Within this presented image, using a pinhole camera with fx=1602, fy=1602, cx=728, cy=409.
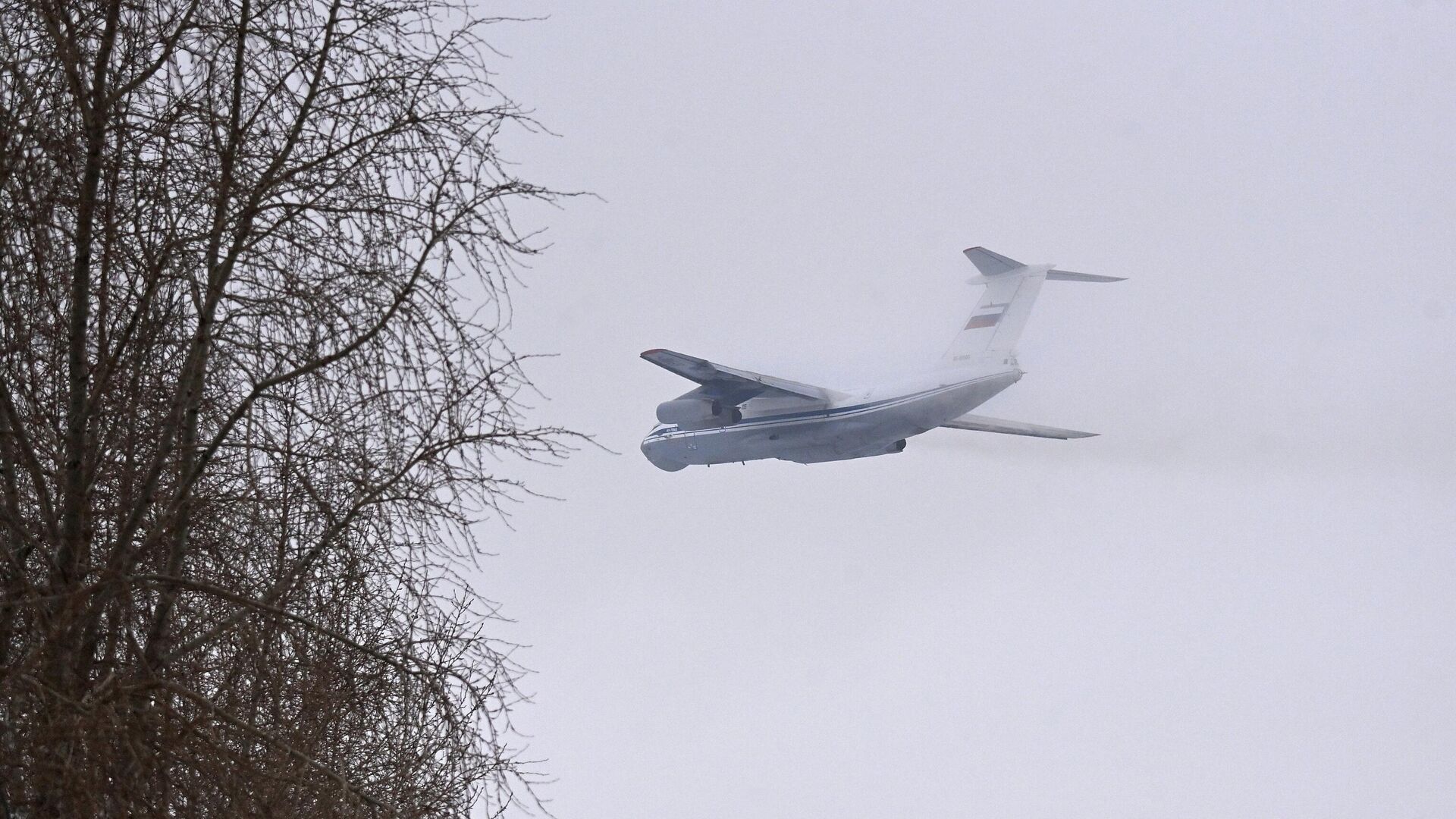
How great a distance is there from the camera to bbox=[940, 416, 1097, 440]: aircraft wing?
142 ft

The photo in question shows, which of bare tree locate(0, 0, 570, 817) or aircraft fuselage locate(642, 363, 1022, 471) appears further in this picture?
aircraft fuselage locate(642, 363, 1022, 471)

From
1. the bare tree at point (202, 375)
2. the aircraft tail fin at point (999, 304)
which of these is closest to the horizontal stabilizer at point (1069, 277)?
the aircraft tail fin at point (999, 304)

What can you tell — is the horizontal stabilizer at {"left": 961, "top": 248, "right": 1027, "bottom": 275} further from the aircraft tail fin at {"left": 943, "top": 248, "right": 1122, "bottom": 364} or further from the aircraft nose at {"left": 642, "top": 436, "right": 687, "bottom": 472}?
the aircraft nose at {"left": 642, "top": 436, "right": 687, "bottom": 472}

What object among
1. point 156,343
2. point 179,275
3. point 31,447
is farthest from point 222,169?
point 31,447

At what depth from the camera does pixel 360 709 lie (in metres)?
5.88

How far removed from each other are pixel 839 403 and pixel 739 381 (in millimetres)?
2401

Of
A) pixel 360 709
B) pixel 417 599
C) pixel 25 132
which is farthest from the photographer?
pixel 360 709

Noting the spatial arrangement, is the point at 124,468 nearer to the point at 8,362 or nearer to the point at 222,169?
the point at 8,362

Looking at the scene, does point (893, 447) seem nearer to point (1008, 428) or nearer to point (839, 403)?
point (839, 403)

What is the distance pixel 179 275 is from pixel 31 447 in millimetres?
658

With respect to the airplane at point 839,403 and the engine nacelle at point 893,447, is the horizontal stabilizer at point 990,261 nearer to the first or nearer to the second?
the airplane at point 839,403

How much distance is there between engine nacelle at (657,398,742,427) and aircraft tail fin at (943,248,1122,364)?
548 cm

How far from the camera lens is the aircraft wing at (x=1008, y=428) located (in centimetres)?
4328

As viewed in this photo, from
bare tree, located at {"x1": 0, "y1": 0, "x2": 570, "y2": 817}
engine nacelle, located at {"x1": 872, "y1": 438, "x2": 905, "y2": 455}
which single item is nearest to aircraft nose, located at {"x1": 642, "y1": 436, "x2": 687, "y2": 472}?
engine nacelle, located at {"x1": 872, "y1": 438, "x2": 905, "y2": 455}
